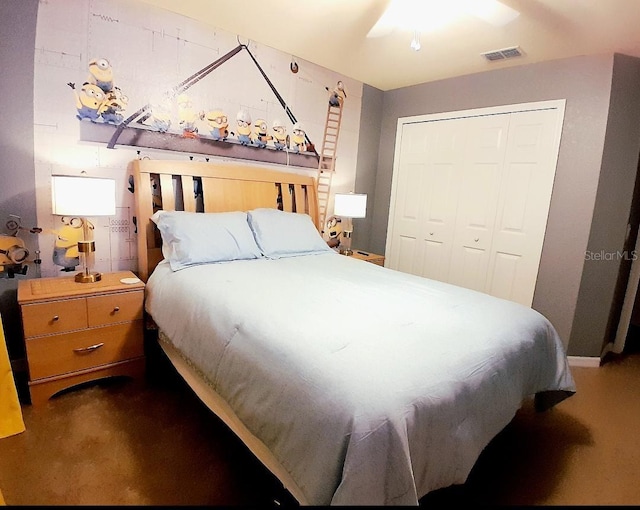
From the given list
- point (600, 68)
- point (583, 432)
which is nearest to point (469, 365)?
point (583, 432)

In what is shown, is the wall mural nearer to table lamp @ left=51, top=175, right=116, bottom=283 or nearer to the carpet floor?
table lamp @ left=51, top=175, right=116, bottom=283

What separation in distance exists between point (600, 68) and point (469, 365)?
258 centimetres

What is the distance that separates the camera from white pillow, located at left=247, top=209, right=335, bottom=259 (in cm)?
256

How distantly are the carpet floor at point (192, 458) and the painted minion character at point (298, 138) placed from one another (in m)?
2.16

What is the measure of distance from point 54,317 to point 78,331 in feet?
0.46

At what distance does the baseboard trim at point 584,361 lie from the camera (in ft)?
9.20

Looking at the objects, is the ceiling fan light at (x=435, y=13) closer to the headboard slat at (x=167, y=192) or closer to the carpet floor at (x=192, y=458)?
the headboard slat at (x=167, y=192)

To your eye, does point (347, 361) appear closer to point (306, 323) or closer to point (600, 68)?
point (306, 323)

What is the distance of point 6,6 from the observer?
1.89 meters

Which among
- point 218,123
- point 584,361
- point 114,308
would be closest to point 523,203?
point 584,361

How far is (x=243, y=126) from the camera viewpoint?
112 inches

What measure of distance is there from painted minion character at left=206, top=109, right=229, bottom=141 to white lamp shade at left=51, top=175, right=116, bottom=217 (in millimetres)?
971

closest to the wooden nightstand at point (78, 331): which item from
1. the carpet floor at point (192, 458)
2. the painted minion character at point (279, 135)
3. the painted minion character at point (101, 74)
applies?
the carpet floor at point (192, 458)

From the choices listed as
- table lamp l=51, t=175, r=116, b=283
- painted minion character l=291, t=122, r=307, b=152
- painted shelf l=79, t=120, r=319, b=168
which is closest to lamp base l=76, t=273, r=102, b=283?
table lamp l=51, t=175, r=116, b=283
